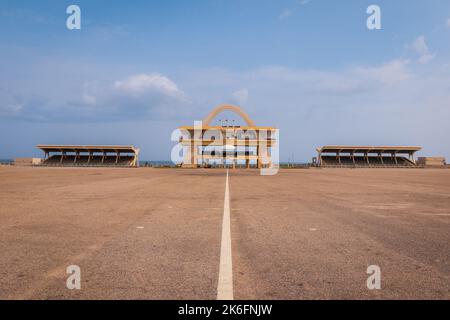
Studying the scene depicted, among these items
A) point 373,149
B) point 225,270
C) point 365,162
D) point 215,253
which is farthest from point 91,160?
point 225,270

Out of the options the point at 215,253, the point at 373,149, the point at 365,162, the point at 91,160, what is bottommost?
the point at 215,253

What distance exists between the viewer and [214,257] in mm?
4754

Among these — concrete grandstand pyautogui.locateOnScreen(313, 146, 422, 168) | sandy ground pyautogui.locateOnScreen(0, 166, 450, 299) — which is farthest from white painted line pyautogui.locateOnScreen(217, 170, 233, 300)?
concrete grandstand pyautogui.locateOnScreen(313, 146, 422, 168)

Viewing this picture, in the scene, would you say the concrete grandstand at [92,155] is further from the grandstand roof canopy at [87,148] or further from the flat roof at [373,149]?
the flat roof at [373,149]

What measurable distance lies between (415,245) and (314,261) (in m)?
2.16

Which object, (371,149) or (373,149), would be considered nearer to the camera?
(373,149)

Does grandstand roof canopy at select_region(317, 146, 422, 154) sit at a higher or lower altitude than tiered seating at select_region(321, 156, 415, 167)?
higher

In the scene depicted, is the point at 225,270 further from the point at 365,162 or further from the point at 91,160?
the point at 365,162

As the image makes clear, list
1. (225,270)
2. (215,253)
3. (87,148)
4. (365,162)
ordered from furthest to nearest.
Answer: (365,162)
(87,148)
(215,253)
(225,270)

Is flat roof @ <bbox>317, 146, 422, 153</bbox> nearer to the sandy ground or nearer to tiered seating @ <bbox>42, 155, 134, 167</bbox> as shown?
tiered seating @ <bbox>42, 155, 134, 167</bbox>

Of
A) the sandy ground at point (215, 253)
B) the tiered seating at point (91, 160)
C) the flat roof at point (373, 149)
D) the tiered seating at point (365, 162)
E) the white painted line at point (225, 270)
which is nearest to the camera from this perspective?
the white painted line at point (225, 270)

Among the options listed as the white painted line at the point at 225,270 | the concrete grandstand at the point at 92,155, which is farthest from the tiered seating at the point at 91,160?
the white painted line at the point at 225,270
